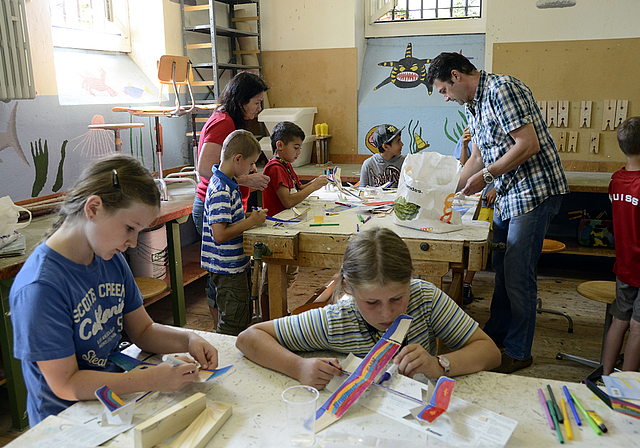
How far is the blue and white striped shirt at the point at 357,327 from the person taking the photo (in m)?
1.28

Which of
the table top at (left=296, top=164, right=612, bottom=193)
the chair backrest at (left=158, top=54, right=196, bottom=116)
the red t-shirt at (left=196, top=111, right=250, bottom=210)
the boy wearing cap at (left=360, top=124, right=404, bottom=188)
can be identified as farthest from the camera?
the table top at (left=296, top=164, right=612, bottom=193)

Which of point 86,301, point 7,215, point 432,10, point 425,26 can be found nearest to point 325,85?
point 425,26

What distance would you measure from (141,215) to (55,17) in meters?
3.08

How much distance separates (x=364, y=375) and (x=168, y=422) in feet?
1.38

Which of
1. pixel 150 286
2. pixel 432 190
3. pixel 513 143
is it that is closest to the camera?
pixel 432 190

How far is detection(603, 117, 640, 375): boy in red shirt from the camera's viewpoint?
2.23 metres

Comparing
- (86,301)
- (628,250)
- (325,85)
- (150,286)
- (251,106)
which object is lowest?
(150,286)

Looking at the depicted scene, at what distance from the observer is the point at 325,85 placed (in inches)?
202

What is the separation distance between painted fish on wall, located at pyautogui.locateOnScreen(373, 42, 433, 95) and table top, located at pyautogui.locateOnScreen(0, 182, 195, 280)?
2310 millimetres

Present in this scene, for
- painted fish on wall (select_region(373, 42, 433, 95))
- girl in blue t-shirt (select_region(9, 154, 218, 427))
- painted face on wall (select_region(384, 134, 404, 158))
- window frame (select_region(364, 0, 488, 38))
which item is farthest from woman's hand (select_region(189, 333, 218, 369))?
window frame (select_region(364, 0, 488, 38))

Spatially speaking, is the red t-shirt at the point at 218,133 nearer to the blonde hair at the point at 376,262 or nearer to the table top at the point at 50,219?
the table top at the point at 50,219

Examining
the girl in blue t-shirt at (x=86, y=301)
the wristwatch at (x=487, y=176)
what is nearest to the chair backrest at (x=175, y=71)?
the wristwatch at (x=487, y=176)

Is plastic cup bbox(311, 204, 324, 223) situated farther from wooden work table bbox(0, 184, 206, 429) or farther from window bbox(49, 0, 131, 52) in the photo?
window bbox(49, 0, 131, 52)

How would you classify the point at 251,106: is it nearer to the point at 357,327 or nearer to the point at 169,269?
the point at 169,269
